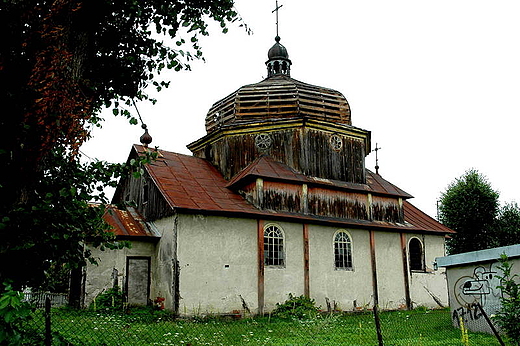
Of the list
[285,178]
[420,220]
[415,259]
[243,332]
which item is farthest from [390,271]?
[243,332]

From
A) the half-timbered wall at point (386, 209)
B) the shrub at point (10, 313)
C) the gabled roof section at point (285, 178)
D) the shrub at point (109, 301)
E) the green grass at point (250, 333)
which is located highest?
the gabled roof section at point (285, 178)

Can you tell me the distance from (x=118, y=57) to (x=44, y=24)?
1876 mm

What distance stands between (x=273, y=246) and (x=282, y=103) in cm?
646

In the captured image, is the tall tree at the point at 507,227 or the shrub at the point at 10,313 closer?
the shrub at the point at 10,313

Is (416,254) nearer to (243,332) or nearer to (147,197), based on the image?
(147,197)

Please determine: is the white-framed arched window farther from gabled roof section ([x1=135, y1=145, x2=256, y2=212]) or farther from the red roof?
gabled roof section ([x1=135, y1=145, x2=256, y2=212])

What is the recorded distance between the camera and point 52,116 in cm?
566

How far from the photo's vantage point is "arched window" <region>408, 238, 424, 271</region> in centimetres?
2203

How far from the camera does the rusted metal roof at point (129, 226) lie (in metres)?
17.4

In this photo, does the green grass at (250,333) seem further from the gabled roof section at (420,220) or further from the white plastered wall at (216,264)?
the gabled roof section at (420,220)

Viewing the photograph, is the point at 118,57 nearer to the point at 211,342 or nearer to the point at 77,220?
the point at 77,220

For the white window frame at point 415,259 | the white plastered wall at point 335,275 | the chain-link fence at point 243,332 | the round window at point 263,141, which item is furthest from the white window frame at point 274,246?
the white window frame at point 415,259

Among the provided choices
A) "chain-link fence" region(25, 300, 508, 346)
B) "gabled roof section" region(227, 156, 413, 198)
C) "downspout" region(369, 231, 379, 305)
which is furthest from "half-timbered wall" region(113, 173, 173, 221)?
"downspout" region(369, 231, 379, 305)

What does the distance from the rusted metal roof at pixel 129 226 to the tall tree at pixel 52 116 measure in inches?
424
